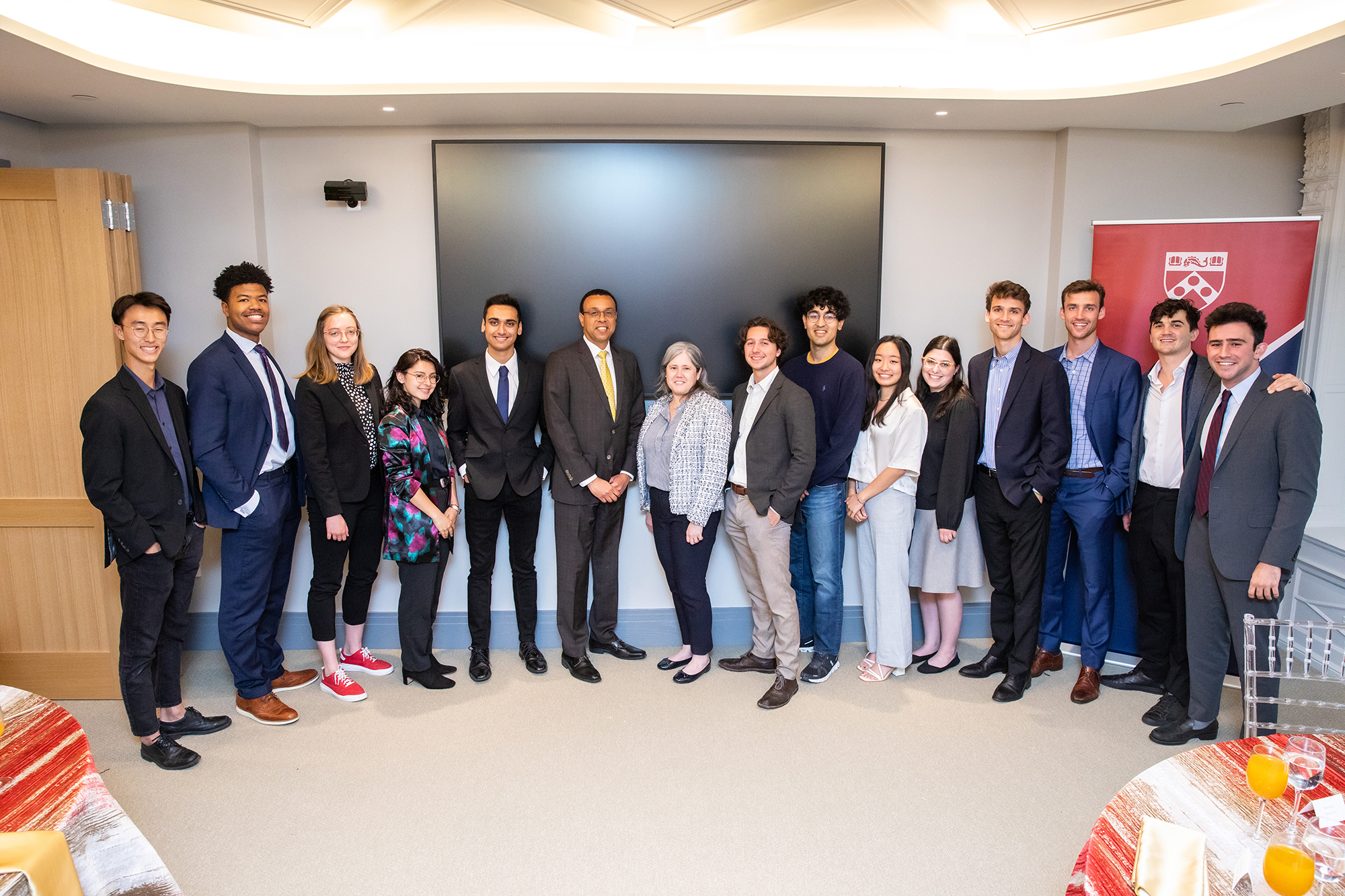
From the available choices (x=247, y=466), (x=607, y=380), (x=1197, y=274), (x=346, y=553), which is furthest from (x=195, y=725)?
(x=1197, y=274)

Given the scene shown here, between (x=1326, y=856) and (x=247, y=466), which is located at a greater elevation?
(x=247, y=466)

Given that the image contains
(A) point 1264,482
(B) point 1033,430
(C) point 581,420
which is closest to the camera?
(A) point 1264,482

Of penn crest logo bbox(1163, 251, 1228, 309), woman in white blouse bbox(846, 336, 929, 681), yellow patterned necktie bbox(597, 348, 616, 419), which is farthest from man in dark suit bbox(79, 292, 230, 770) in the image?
penn crest logo bbox(1163, 251, 1228, 309)

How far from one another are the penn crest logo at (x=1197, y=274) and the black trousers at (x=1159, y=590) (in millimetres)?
1067

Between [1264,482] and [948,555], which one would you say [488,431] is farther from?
[1264,482]

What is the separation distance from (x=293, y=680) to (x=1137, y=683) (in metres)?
4.03

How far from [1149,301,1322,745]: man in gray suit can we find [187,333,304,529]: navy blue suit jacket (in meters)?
3.84

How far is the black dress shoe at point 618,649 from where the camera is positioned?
420cm

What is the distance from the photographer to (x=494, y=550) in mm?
4000

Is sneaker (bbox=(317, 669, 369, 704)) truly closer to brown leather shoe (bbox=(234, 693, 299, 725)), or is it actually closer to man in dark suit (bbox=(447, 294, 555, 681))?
brown leather shoe (bbox=(234, 693, 299, 725))

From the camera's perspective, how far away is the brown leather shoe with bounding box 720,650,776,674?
4.05m

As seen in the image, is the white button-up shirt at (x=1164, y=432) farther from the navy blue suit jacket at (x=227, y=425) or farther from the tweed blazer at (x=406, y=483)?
the navy blue suit jacket at (x=227, y=425)

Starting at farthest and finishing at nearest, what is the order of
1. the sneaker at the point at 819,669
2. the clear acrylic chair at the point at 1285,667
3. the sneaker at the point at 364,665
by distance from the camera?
the sneaker at the point at 364,665
the sneaker at the point at 819,669
the clear acrylic chair at the point at 1285,667

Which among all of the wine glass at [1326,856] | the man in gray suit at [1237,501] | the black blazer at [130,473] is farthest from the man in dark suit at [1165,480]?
the black blazer at [130,473]
